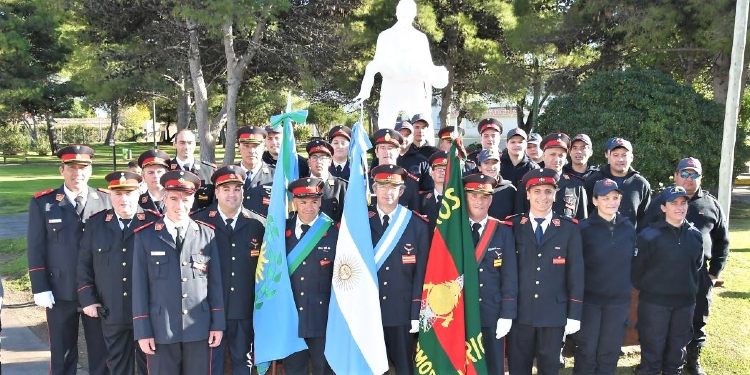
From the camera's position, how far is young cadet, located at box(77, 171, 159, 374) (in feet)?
14.5

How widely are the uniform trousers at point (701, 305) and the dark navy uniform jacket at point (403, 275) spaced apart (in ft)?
8.49

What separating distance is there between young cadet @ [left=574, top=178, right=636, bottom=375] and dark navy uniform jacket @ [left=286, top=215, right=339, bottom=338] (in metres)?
1.88

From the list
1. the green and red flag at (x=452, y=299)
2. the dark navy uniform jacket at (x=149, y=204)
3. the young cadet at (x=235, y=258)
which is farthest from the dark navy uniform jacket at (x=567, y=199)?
the dark navy uniform jacket at (x=149, y=204)

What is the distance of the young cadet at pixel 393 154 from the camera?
5.41 metres

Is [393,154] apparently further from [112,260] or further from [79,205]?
[79,205]

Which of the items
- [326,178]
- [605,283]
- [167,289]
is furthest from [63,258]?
[605,283]

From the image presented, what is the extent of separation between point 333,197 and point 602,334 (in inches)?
95.0

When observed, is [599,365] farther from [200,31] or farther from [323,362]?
[200,31]

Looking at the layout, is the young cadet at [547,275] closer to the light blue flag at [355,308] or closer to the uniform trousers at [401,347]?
the uniform trousers at [401,347]

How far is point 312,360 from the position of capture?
466cm

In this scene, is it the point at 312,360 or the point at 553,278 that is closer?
the point at 553,278

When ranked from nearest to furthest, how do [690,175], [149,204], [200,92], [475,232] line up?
[475,232], [690,175], [149,204], [200,92]

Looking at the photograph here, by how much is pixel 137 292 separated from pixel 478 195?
237cm

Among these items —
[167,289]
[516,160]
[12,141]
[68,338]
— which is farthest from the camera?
[12,141]
